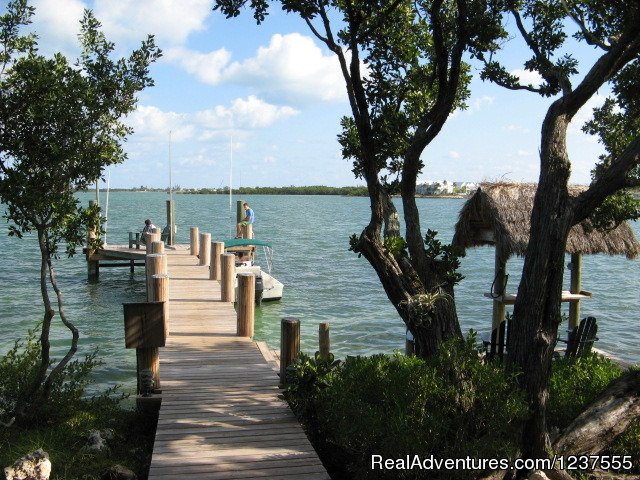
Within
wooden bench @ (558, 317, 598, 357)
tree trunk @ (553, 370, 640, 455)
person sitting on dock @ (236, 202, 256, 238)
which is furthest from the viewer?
person sitting on dock @ (236, 202, 256, 238)

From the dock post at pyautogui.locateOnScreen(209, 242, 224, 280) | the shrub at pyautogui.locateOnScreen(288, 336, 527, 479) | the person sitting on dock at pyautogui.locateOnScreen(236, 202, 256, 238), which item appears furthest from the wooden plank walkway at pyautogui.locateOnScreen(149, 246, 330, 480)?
the person sitting on dock at pyautogui.locateOnScreen(236, 202, 256, 238)

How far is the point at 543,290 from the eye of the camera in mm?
6090

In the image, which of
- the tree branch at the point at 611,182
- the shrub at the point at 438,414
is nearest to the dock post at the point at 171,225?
the shrub at the point at 438,414

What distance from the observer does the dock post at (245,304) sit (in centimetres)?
1112

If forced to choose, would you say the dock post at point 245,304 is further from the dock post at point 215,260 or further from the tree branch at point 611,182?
the dock post at point 215,260

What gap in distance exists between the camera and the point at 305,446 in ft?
21.5

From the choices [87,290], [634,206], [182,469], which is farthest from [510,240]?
[87,290]

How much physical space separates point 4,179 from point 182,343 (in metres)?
4.43

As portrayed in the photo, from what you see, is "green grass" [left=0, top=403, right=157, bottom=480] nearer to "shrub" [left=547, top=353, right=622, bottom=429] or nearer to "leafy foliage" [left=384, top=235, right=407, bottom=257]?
"leafy foliage" [left=384, top=235, right=407, bottom=257]

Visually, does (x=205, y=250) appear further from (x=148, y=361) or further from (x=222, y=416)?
(x=222, y=416)

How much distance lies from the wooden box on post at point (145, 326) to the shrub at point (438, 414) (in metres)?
2.94

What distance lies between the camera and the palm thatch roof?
444 inches

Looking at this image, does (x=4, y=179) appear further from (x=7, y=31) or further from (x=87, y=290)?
(x=87, y=290)

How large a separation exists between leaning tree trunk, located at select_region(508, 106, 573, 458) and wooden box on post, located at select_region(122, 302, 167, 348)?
168 inches
